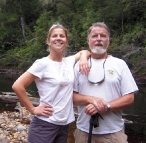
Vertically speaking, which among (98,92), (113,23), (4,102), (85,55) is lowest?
(4,102)

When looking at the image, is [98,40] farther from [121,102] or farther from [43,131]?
[43,131]

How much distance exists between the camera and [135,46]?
21.6m

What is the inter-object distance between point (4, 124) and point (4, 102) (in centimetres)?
441

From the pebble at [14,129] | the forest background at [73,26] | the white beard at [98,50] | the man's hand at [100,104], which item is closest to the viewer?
the man's hand at [100,104]

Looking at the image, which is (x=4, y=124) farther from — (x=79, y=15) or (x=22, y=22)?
(x=22, y=22)

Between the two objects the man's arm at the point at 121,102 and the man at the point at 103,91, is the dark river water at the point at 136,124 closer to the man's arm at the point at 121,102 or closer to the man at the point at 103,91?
the man at the point at 103,91

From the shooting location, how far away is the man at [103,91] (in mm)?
2916

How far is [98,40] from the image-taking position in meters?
3.03

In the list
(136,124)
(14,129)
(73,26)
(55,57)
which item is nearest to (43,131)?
(55,57)

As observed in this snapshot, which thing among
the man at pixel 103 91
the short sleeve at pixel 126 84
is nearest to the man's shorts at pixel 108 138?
the man at pixel 103 91

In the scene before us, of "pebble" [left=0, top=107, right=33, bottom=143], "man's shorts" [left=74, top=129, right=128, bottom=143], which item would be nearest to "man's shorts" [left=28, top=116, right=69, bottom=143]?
"man's shorts" [left=74, top=129, right=128, bottom=143]

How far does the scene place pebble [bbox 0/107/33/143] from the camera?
6823mm

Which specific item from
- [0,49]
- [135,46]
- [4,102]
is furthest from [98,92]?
[0,49]

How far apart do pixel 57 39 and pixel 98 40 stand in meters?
0.41
